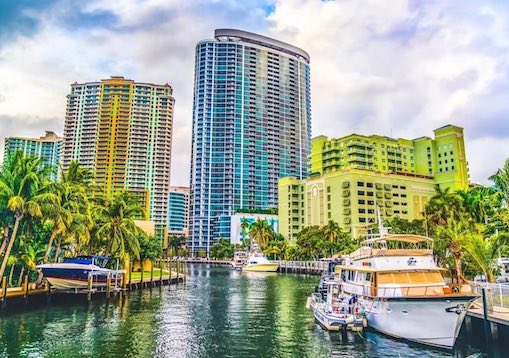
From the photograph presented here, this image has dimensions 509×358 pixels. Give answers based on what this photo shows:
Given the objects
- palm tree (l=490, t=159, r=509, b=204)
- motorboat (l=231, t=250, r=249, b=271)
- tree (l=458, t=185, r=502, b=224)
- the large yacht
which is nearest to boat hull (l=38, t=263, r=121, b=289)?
the large yacht

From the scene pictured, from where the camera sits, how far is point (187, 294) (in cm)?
5178

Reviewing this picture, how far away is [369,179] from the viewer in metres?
127

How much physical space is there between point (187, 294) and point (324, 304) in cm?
2479

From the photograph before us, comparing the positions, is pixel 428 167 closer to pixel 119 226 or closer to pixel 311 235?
pixel 311 235

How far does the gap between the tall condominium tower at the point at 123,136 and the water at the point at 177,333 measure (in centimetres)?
14732

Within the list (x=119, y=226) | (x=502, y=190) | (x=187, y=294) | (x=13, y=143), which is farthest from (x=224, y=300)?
(x=13, y=143)

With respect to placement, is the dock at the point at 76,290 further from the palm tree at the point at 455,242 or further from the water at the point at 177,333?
the palm tree at the point at 455,242

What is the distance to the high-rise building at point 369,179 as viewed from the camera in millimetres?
125125

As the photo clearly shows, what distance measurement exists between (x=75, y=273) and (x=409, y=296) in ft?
107

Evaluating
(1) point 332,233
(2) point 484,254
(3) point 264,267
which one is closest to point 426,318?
(2) point 484,254

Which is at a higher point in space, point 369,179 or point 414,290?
point 369,179

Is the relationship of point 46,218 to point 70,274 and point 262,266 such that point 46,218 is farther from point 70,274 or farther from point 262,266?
point 262,266

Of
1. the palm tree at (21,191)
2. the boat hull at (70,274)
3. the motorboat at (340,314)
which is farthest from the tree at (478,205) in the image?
the palm tree at (21,191)

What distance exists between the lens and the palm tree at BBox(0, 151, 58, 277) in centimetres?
3506
